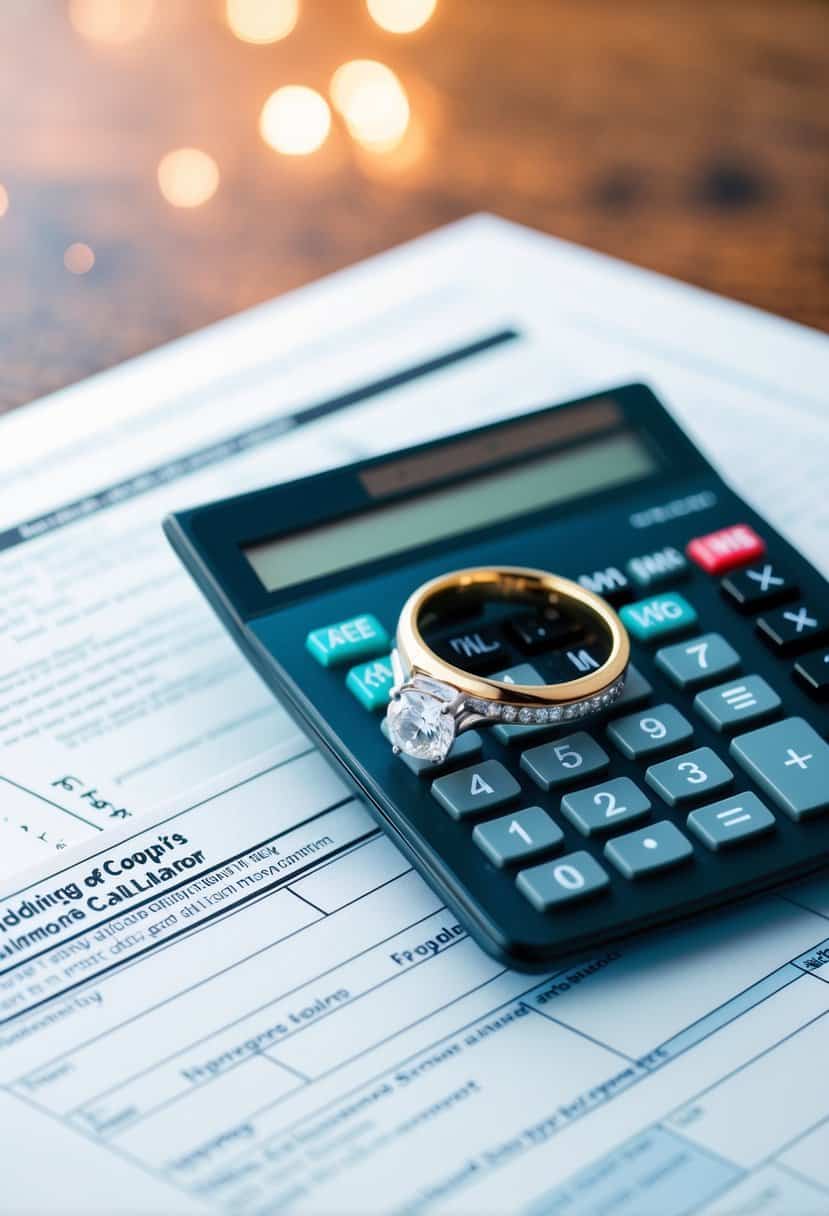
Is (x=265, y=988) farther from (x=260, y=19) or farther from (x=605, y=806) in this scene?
(x=260, y=19)

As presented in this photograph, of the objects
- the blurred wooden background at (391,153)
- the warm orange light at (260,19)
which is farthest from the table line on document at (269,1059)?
the warm orange light at (260,19)

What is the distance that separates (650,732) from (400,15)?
545mm

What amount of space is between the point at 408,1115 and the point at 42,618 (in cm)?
22

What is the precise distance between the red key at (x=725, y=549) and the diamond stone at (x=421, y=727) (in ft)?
0.39

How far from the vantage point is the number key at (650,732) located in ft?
1.29

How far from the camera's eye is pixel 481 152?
28.9 inches

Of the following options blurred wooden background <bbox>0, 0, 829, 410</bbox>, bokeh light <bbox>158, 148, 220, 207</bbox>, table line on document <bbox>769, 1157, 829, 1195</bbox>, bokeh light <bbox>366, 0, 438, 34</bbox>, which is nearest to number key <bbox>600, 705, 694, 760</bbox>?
table line on document <bbox>769, 1157, 829, 1195</bbox>

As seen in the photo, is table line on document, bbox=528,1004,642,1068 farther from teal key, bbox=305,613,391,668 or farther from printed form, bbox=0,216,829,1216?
teal key, bbox=305,613,391,668

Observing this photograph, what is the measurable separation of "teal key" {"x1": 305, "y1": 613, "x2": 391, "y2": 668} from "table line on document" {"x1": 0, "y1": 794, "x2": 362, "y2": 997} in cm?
4

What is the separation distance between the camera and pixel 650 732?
398 millimetres

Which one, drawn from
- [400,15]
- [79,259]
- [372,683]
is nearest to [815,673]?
[372,683]

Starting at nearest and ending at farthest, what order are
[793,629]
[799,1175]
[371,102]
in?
[799,1175]
[793,629]
[371,102]

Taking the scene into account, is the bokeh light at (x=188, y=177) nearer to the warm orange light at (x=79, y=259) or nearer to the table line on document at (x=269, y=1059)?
the warm orange light at (x=79, y=259)

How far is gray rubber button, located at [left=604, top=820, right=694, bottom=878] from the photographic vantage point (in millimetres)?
361
